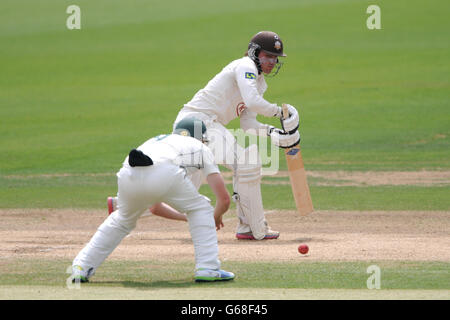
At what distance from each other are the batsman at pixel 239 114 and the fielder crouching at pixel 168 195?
2.56 m

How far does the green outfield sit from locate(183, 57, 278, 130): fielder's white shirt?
2.24m

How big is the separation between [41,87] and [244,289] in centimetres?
3169

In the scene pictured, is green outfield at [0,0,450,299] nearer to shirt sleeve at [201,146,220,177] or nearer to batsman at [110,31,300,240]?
shirt sleeve at [201,146,220,177]

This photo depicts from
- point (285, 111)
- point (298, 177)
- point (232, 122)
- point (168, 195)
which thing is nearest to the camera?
point (168, 195)

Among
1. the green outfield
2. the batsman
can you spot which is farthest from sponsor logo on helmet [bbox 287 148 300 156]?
the green outfield

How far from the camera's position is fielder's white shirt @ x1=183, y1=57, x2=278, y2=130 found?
34.7 ft

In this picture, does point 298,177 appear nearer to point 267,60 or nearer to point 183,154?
point 267,60

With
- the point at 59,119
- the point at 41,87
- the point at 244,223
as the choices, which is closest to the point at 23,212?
the point at 244,223

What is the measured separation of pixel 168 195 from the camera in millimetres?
7848

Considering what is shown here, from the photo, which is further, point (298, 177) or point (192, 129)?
point (298, 177)

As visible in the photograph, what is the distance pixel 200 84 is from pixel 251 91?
2675cm

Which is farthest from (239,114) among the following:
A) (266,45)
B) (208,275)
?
(208,275)

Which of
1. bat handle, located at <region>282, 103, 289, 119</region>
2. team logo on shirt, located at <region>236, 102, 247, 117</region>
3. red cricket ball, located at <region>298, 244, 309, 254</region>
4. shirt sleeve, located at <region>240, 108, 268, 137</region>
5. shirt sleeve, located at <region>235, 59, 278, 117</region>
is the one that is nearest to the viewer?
red cricket ball, located at <region>298, 244, 309, 254</region>
